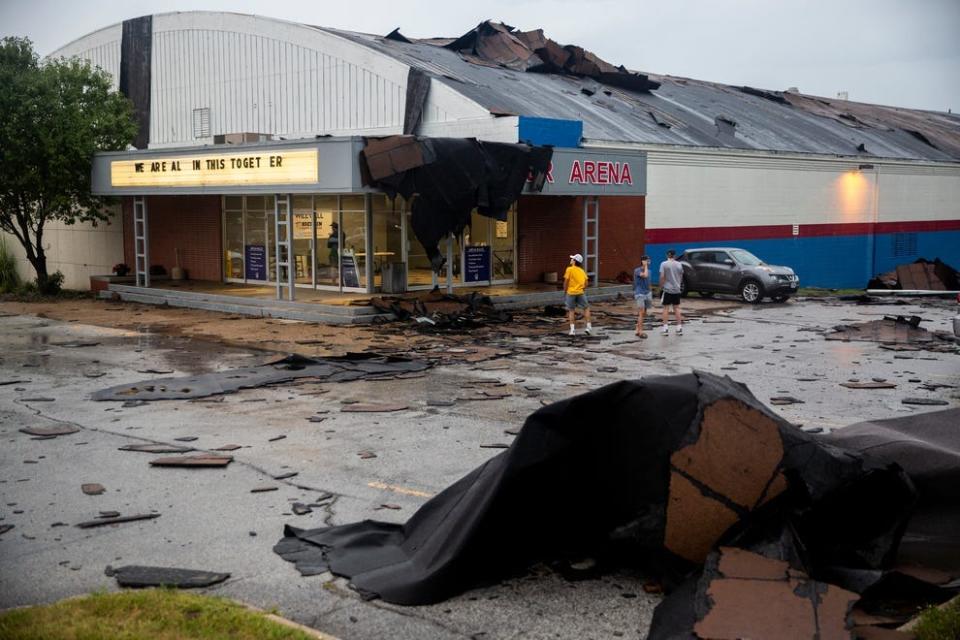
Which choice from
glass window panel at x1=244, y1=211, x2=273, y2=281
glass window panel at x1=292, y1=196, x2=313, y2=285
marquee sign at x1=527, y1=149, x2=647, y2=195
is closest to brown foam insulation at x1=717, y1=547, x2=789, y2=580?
marquee sign at x1=527, y1=149, x2=647, y2=195

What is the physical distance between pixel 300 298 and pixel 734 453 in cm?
2200

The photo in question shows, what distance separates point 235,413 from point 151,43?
2901cm

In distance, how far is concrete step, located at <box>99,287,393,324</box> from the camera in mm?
24016

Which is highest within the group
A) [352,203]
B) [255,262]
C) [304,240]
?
[352,203]

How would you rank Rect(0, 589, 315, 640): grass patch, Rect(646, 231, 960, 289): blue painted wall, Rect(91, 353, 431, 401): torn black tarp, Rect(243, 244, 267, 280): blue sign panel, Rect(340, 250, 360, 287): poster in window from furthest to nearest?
Rect(646, 231, 960, 289): blue painted wall < Rect(243, 244, 267, 280): blue sign panel < Rect(340, 250, 360, 287): poster in window < Rect(91, 353, 431, 401): torn black tarp < Rect(0, 589, 315, 640): grass patch

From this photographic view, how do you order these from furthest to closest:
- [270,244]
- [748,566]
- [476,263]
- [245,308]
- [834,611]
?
[270,244] < [476,263] < [245,308] < [748,566] < [834,611]

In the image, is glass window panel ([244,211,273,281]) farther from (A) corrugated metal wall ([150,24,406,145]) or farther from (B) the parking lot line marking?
(B) the parking lot line marking

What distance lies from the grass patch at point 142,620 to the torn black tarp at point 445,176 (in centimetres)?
1821

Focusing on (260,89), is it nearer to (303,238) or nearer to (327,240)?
(303,238)

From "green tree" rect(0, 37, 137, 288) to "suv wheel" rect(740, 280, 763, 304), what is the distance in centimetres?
2109

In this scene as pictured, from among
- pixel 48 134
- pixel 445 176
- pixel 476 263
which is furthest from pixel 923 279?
pixel 48 134

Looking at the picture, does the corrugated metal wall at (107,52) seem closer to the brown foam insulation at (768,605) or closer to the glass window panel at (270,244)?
the glass window panel at (270,244)

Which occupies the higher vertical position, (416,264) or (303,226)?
(303,226)

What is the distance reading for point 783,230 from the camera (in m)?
40.0
